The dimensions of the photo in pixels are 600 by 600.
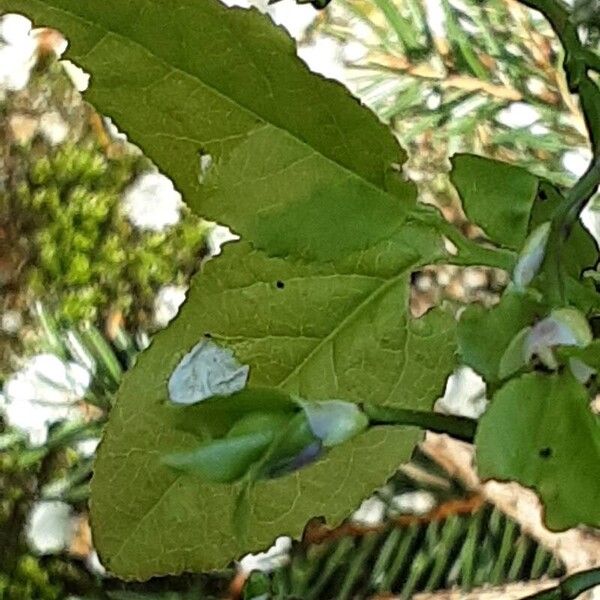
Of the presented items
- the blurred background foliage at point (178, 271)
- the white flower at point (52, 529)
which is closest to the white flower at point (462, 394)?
the blurred background foliage at point (178, 271)

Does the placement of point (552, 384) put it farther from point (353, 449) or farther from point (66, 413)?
point (66, 413)

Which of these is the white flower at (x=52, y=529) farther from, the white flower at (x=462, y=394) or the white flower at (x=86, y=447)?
the white flower at (x=462, y=394)

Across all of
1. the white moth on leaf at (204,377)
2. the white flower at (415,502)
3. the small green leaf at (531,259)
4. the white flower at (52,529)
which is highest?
the small green leaf at (531,259)

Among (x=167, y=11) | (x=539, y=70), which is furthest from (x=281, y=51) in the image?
(x=539, y=70)

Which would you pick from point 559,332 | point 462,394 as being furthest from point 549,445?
point 462,394

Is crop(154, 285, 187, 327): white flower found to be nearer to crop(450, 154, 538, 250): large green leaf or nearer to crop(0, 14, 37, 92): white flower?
crop(0, 14, 37, 92): white flower

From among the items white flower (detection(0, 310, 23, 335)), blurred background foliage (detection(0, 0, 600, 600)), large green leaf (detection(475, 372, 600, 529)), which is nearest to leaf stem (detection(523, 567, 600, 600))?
large green leaf (detection(475, 372, 600, 529))
